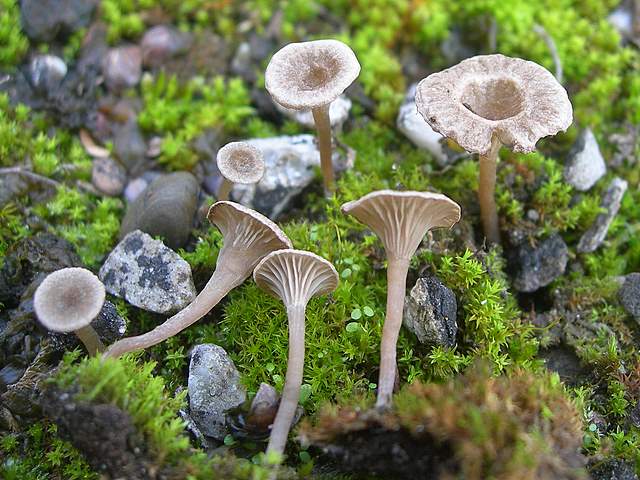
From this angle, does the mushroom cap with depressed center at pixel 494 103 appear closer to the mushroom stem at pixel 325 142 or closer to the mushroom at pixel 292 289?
the mushroom stem at pixel 325 142

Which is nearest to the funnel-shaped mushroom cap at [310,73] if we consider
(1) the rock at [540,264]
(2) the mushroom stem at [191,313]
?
(2) the mushroom stem at [191,313]

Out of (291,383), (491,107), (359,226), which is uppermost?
(491,107)

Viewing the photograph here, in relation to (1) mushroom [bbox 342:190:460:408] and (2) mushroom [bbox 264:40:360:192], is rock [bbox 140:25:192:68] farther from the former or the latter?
(1) mushroom [bbox 342:190:460:408]

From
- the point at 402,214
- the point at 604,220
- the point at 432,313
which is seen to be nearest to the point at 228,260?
the point at 402,214

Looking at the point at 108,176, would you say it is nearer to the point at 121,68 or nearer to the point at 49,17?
the point at 121,68

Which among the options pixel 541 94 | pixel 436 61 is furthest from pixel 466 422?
pixel 436 61

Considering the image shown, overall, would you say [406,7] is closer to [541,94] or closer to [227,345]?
[541,94]
